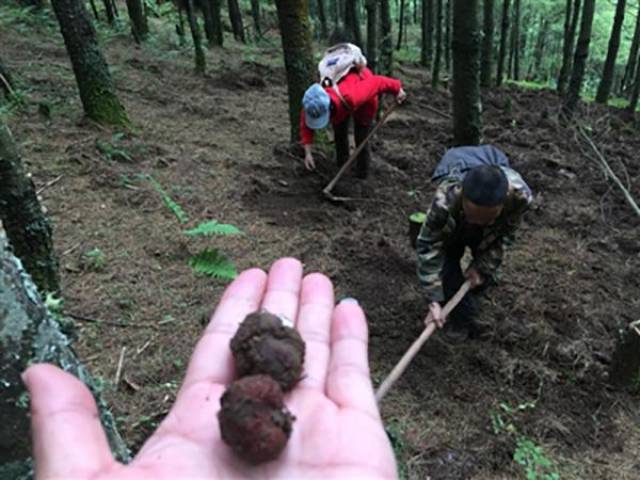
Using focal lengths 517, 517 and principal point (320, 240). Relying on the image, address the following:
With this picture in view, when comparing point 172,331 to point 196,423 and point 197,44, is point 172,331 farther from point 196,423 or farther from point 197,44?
point 197,44

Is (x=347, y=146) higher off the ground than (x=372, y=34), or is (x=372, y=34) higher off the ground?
(x=372, y=34)

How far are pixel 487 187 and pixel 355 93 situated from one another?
4.18m

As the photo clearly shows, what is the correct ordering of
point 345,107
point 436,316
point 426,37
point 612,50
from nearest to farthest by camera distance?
point 436,316 → point 345,107 → point 612,50 → point 426,37

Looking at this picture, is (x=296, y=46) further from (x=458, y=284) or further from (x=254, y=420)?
(x=254, y=420)

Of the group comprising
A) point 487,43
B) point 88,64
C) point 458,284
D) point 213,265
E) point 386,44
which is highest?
point 88,64

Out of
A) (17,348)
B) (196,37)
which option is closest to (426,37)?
(196,37)

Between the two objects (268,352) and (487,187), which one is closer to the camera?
(268,352)

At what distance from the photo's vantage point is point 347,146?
8570 mm

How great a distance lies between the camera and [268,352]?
2482mm

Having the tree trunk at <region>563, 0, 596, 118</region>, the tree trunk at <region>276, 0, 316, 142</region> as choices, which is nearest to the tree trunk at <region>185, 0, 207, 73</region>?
the tree trunk at <region>276, 0, 316, 142</region>

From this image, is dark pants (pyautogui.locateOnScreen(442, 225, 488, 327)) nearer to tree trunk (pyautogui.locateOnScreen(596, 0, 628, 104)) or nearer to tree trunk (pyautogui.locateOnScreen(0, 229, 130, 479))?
tree trunk (pyautogui.locateOnScreen(0, 229, 130, 479))

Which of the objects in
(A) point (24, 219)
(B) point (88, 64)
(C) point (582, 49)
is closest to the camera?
(A) point (24, 219)

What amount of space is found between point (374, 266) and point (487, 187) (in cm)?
235

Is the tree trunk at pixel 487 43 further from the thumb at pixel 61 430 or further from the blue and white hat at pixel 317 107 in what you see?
the thumb at pixel 61 430
